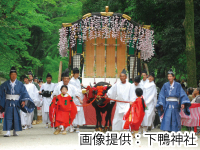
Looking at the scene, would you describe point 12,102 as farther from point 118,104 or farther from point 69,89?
point 118,104

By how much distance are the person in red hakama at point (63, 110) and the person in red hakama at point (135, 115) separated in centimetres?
189

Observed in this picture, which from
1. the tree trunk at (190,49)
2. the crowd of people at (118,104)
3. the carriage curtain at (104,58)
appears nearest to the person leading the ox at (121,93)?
the crowd of people at (118,104)

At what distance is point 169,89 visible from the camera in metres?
9.66

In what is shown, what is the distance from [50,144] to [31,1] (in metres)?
13.6

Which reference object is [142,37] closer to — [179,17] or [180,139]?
[179,17]

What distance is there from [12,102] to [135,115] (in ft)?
11.7

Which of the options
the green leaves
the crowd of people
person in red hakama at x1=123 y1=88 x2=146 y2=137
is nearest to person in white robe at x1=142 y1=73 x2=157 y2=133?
the crowd of people

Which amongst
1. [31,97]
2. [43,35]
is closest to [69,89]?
[31,97]

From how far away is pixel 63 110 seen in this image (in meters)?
11.0

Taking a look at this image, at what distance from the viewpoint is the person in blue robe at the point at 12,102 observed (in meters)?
10.4

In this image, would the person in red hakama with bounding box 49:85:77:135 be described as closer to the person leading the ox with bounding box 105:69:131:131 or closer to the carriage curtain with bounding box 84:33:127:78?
the person leading the ox with bounding box 105:69:131:131

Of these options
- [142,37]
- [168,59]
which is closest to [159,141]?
[142,37]

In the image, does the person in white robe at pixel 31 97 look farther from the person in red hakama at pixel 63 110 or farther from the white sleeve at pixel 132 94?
the white sleeve at pixel 132 94

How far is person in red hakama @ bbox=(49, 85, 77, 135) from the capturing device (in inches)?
428
